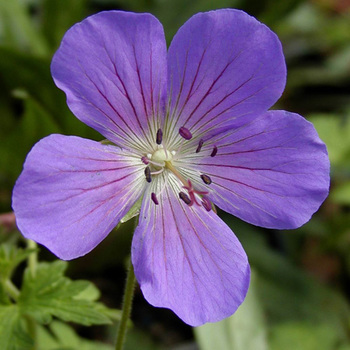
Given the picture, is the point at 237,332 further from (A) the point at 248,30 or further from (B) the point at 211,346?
(A) the point at 248,30

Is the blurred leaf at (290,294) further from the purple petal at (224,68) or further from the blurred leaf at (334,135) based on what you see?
the purple petal at (224,68)

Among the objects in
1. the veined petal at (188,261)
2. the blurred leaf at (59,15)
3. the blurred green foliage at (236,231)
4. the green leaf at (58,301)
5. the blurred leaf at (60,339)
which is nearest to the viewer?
the veined petal at (188,261)

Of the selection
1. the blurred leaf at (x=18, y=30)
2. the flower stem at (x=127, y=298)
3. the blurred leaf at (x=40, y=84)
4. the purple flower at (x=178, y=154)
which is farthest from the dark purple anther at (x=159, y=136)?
the blurred leaf at (x=18, y=30)

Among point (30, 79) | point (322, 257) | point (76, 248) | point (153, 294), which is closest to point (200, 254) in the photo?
point (153, 294)

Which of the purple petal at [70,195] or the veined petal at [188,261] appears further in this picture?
the veined petal at [188,261]

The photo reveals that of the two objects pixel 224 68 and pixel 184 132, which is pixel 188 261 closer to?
pixel 184 132

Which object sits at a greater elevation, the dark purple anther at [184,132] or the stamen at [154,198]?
the dark purple anther at [184,132]

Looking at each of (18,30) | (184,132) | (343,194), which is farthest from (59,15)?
(184,132)

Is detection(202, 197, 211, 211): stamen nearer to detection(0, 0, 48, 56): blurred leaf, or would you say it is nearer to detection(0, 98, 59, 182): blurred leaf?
detection(0, 98, 59, 182): blurred leaf
